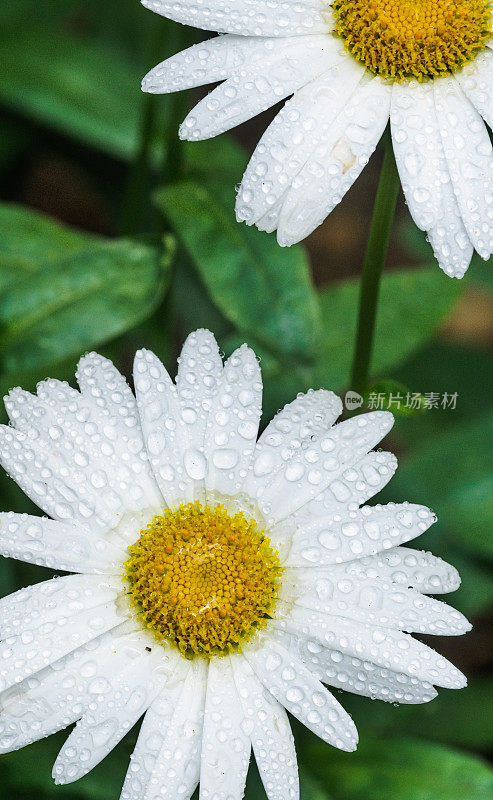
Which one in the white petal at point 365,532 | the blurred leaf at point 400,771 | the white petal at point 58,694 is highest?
the white petal at point 365,532

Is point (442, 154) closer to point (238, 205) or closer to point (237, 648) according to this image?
point (238, 205)

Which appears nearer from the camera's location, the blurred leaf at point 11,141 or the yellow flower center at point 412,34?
the yellow flower center at point 412,34

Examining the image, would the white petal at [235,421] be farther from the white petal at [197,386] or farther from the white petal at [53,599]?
the white petal at [53,599]

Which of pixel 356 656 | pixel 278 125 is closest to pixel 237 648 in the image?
pixel 356 656

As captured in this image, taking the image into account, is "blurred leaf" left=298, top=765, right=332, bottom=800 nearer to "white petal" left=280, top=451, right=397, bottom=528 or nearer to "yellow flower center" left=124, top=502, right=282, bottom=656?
"yellow flower center" left=124, top=502, right=282, bottom=656

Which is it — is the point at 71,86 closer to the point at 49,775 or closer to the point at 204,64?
the point at 204,64

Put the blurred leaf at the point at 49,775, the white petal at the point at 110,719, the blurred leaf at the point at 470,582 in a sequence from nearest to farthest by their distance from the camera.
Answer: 1. the white petal at the point at 110,719
2. the blurred leaf at the point at 49,775
3. the blurred leaf at the point at 470,582

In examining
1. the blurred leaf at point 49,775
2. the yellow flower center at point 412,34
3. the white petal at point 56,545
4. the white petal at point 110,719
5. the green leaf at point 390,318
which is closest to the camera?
the white petal at point 110,719

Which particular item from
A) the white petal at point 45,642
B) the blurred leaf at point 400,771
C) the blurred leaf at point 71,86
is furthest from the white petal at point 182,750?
the blurred leaf at point 71,86

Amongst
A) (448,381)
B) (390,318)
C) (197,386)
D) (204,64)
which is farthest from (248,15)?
(448,381)
